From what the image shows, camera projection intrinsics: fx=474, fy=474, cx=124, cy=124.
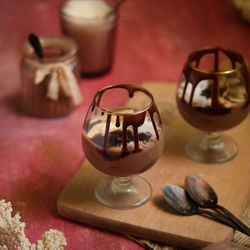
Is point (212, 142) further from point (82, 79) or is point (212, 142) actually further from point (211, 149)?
point (82, 79)

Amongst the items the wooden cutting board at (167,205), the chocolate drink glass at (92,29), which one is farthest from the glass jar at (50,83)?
the wooden cutting board at (167,205)

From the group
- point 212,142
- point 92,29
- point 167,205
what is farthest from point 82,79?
point 167,205

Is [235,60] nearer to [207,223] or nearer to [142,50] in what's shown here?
[207,223]

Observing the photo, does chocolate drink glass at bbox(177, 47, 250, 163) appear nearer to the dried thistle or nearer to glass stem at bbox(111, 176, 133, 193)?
glass stem at bbox(111, 176, 133, 193)

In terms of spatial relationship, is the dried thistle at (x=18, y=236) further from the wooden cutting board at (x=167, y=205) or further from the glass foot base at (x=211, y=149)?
the glass foot base at (x=211, y=149)

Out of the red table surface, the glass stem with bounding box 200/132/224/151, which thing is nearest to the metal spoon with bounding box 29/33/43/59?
the red table surface

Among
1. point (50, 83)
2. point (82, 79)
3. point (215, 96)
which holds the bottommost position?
point (82, 79)
